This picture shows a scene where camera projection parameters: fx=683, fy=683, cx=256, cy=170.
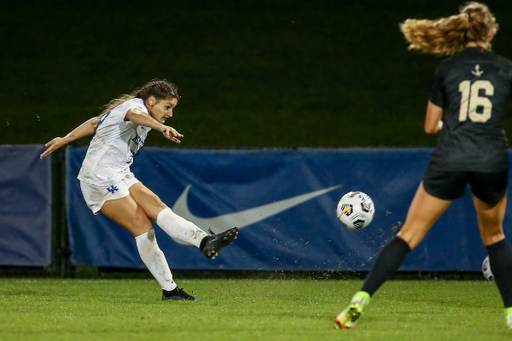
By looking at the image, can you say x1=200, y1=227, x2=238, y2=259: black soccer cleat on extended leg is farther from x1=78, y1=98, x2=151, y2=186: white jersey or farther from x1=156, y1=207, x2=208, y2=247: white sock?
x1=78, y1=98, x2=151, y2=186: white jersey

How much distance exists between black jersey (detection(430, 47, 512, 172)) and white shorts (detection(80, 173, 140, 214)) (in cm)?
287

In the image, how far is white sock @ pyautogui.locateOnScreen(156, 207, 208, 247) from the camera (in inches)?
225

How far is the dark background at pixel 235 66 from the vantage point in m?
14.7

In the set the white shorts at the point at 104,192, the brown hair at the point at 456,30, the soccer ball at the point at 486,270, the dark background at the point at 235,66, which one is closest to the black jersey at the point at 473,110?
the brown hair at the point at 456,30

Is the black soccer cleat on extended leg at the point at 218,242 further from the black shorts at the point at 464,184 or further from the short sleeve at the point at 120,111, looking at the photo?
the black shorts at the point at 464,184

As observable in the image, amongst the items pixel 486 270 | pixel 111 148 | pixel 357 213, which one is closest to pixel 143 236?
pixel 111 148

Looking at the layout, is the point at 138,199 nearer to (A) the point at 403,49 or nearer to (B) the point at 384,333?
(B) the point at 384,333

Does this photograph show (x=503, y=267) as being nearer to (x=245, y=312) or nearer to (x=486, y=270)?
(x=245, y=312)

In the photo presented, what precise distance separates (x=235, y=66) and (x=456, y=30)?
47.4ft

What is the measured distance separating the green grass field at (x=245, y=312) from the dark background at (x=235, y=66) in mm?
5942

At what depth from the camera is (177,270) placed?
8.95 m

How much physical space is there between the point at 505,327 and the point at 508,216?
4550 mm

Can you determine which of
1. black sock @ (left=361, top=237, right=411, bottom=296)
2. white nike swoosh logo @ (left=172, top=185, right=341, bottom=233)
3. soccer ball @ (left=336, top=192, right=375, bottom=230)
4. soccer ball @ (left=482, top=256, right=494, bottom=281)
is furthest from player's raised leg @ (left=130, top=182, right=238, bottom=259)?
soccer ball @ (left=482, top=256, right=494, bottom=281)

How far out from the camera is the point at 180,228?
5781 millimetres
